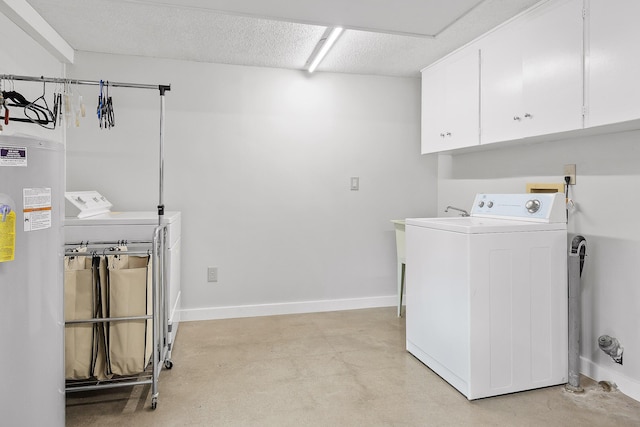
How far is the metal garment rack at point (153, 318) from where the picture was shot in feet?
6.56

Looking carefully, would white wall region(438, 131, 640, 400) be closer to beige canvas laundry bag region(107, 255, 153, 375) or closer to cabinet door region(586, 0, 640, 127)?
cabinet door region(586, 0, 640, 127)

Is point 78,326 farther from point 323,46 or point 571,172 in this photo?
point 571,172

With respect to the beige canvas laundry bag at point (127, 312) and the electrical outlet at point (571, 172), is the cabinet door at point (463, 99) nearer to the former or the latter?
the electrical outlet at point (571, 172)

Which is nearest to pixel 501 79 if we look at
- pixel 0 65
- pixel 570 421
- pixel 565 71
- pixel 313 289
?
pixel 565 71

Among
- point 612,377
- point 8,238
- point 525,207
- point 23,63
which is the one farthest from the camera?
point 23,63

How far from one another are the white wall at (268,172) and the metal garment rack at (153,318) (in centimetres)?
97

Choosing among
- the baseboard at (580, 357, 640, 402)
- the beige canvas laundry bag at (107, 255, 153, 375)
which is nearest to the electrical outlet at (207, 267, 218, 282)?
the beige canvas laundry bag at (107, 255, 153, 375)

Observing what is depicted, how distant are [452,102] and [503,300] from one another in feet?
5.30

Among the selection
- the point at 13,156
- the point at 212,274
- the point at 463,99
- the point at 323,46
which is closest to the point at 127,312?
the point at 13,156

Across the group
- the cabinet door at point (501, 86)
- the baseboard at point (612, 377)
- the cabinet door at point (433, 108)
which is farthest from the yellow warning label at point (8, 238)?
the baseboard at point (612, 377)

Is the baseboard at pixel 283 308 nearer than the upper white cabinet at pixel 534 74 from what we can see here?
No

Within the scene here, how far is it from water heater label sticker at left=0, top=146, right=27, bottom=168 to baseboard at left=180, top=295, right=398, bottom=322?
2.28 meters

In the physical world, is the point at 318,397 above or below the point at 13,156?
below

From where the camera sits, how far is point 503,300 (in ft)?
6.84
